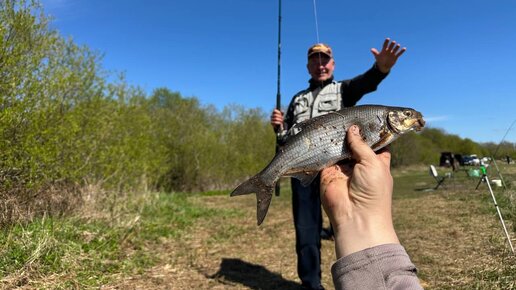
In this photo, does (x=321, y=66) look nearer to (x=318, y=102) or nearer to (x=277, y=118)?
(x=318, y=102)

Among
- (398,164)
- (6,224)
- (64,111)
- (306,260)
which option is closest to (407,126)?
(306,260)

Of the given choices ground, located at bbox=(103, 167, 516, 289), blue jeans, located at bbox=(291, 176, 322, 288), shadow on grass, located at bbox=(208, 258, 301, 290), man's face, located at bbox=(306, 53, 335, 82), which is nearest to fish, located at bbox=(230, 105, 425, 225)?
blue jeans, located at bbox=(291, 176, 322, 288)

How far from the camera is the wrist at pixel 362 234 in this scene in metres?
1.60

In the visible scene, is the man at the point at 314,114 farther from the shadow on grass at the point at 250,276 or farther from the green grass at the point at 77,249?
the green grass at the point at 77,249

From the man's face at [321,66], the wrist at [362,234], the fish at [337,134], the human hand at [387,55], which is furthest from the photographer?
the man's face at [321,66]

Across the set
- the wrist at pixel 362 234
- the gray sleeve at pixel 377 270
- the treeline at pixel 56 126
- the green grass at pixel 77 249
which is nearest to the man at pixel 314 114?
the green grass at pixel 77 249

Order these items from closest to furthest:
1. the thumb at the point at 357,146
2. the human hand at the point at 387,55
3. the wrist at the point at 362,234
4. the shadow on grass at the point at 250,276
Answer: the wrist at the point at 362,234 → the thumb at the point at 357,146 → the human hand at the point at 387,55 → the shadow on grass at the point at 250,276

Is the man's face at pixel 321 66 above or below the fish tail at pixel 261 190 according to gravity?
above

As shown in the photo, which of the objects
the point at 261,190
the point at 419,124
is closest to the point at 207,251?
the point at 261,190

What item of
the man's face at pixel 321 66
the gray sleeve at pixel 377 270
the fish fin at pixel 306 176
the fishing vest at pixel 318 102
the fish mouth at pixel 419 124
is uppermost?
the man's face at pixel 321 66

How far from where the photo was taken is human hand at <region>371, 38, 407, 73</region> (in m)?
3.56

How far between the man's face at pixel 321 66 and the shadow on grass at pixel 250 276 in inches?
113

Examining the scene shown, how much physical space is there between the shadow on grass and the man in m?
0.72

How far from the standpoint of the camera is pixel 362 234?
1.63 m
